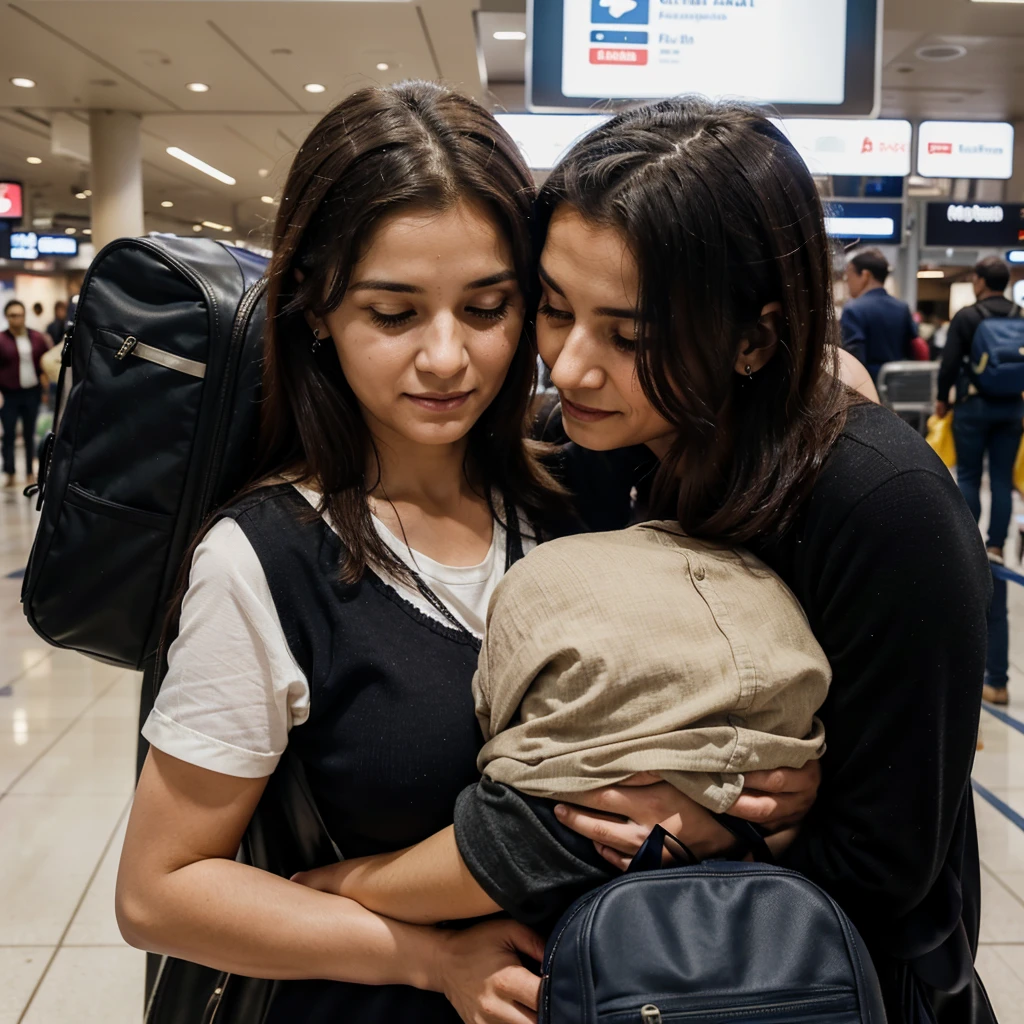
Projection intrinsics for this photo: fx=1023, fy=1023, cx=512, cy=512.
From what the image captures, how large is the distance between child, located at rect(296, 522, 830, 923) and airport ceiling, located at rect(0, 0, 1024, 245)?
378 centimetres

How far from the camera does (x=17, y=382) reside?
998cm

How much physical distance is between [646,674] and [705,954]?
233 mm

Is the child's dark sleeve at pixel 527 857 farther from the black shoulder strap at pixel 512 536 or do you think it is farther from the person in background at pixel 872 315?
the person in background at pixel 872 315

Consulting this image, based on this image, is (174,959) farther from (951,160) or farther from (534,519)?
(951,160)

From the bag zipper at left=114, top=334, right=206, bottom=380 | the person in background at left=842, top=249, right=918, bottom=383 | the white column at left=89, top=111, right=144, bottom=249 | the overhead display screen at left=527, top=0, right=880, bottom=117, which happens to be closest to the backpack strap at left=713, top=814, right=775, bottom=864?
the bag zipper at left=114, top=334, right=206, bottom=380

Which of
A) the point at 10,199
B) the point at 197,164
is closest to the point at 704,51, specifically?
the point at 197,164

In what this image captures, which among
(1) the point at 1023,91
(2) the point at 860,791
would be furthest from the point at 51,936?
(1) the point at 1023,91

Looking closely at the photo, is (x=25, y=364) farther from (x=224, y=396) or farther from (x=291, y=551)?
(x=291, y=551)

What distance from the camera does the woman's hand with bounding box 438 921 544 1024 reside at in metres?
0.97

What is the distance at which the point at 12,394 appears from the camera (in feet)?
32.9

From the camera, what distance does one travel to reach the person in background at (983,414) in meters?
5.82

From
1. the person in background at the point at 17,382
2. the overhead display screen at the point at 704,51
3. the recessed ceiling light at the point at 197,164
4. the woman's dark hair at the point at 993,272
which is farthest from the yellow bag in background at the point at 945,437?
the recessed ceiling light at the point at 197,164

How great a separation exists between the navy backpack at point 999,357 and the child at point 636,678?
527cm

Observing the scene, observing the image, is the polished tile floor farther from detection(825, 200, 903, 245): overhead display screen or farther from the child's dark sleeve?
detection(825, 200, 903, 245): overhead display screen
